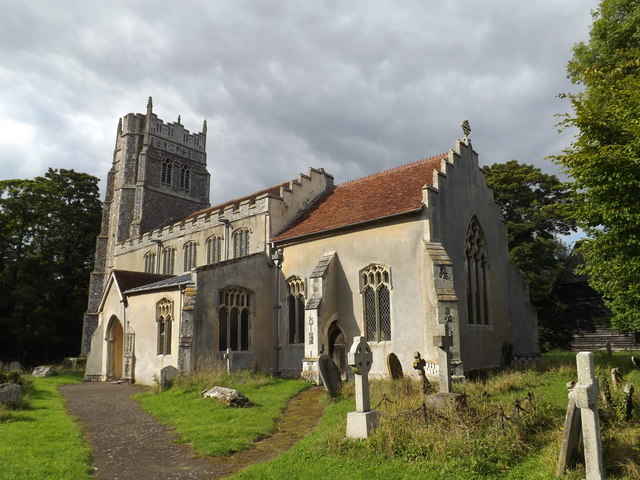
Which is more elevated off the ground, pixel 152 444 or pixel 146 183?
pixel 146 183

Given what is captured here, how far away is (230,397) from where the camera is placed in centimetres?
1333

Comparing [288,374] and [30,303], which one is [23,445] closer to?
[288,374]

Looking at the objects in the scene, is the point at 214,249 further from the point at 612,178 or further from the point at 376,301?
the point at 612,178

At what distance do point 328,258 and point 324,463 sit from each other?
12.6 metres

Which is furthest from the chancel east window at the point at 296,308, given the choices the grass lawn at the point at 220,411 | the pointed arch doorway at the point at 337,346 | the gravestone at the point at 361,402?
the gravestone at the point at 361,402

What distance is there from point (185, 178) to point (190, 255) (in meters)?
15.3

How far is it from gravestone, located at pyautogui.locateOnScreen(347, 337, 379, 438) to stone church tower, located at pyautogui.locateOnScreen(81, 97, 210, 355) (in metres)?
31.2

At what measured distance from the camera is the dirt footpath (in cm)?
791

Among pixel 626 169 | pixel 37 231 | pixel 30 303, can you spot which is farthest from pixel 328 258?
pixel 37 231

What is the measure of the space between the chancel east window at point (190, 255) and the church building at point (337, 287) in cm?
68

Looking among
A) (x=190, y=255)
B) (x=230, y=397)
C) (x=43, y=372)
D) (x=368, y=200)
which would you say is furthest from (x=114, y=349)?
(x=368, y=200)

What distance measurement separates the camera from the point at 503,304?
21.8 meters

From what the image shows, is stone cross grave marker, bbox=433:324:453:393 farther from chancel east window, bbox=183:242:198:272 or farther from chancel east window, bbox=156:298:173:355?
chancel east window, bbox=183:242:198:272

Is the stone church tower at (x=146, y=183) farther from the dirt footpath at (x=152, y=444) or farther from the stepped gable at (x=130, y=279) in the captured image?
the dirt footpath at (x=152, y=444)
